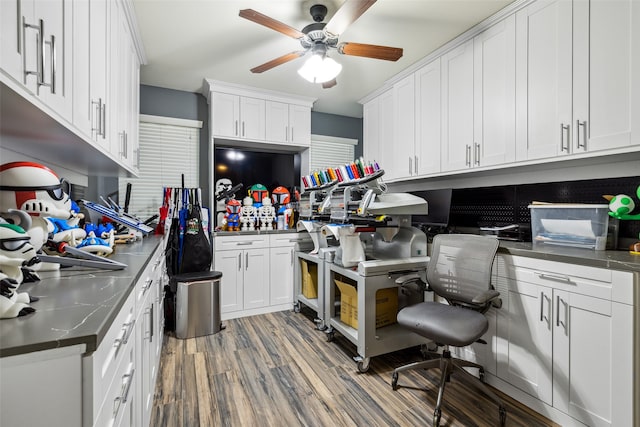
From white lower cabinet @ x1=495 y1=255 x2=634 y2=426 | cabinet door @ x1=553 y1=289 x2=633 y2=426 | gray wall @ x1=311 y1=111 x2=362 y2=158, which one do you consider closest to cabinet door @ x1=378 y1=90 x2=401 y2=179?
gray wall @ x1=311 y1=111 x2=362 y2=158

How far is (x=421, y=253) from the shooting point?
96.4 inches

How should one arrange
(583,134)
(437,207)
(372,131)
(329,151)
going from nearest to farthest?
(583,134) < (437,207) < (372,131) < (329,151)

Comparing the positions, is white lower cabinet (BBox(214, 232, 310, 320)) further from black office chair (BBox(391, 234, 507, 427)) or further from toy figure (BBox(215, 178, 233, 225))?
black office chair (BBox(391, 234, 507, 427))

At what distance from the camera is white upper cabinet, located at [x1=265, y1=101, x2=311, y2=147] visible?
3.68 meters

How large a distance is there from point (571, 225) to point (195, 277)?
2.89 m

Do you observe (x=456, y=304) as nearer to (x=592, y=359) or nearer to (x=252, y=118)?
(x=592, y=359)

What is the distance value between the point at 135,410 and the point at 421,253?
2050 mm

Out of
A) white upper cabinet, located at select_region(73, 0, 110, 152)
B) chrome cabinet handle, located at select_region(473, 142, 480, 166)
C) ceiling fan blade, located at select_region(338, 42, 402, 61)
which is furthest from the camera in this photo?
chrome cabinet handle, located at select_region(473, 142, 480, 166)

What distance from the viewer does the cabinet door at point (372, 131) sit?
371 centimetres

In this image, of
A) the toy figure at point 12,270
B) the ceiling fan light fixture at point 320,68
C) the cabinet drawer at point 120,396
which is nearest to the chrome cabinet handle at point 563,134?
the ceiling fan light fixture at point 320,68

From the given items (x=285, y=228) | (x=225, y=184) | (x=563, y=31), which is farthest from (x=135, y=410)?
(x=563, y=31)

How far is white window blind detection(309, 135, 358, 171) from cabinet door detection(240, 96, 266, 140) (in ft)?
3.05

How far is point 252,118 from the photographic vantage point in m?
3.57

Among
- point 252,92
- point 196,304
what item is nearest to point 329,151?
point 252,92
